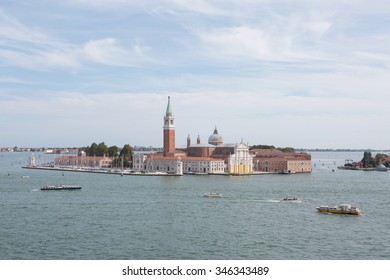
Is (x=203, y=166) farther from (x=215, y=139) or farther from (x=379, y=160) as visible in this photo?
(x=379, y=160)

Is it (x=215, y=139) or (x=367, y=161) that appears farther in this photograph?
(x=367, y=161)

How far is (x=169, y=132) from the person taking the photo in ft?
121

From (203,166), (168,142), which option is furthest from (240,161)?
(168,142)

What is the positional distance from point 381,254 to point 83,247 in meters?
4.92

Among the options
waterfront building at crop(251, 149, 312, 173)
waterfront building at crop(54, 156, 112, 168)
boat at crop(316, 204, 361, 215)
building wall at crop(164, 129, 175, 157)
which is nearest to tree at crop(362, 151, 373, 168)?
waterfront building at crop(251, 149, 312, 173)

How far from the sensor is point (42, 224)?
39.4ft

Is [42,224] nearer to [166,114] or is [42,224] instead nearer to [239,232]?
[239,232]

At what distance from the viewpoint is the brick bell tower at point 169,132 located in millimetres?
36844

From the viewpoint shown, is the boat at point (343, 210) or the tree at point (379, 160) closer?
the boat at point (343, 210)

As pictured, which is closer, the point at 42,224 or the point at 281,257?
the point at 281,257

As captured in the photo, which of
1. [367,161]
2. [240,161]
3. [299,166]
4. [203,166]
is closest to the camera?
[203,166]

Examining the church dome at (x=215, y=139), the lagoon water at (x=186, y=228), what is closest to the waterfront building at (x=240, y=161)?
the church dome at (x=215, y=139)

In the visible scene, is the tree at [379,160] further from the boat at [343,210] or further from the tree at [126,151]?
the boat at [343,210]

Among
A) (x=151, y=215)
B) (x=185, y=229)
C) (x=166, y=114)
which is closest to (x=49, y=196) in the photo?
(x=151, y=215)
